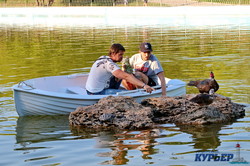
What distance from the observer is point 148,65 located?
1052 cm

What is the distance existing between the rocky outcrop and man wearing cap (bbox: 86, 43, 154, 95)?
442 millimetres

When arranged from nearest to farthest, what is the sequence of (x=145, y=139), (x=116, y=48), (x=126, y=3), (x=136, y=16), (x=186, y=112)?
(x=145, y=139)
(x=186, y=112)
(x=116, y=48)
(x=136, y=16)
(x=126, y=3)

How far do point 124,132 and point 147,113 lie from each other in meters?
0.57

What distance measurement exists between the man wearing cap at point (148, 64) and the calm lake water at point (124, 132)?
1.58 m

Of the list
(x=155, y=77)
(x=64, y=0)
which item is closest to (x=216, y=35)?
(x=155, y=77)

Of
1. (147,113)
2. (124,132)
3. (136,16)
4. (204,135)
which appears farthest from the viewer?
(136,16)

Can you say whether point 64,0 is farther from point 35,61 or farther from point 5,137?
point 5,137

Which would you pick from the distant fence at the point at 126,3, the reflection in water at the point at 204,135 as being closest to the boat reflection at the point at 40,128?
the reflection in water at the point at 204,135

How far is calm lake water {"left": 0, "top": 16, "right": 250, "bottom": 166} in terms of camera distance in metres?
7.45

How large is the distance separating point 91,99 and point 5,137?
171cm

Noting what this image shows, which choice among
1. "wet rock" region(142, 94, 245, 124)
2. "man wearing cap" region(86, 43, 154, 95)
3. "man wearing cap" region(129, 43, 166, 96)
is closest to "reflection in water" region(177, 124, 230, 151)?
"wet rock" region(142, 94, 245, 124)

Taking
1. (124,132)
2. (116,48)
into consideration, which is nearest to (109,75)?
(116,48)

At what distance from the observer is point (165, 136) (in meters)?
8.40

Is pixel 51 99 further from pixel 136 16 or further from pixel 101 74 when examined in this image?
pixel 136 16
